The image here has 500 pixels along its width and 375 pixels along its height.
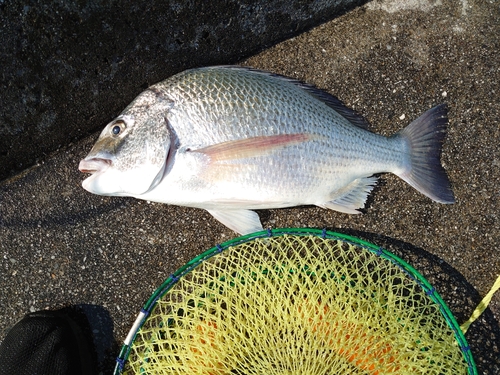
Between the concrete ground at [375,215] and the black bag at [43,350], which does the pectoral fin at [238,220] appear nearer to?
the concrete ground at [375,215]

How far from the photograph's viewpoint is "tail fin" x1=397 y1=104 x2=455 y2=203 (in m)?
2.01

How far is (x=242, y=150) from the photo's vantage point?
1789 millimetres

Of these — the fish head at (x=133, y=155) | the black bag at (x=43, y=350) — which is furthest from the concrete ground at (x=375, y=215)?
the fish head at (x=133, y=155)

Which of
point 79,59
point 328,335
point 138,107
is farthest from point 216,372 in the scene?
point 79,59

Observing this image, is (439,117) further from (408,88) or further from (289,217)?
(289,217)

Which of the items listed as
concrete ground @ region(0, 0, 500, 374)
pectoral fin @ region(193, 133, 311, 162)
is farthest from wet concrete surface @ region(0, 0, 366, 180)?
pectoral fin @ region(193, 133, 311, 162)

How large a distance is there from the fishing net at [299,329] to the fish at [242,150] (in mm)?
231

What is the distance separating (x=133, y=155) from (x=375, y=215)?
52.6 inches

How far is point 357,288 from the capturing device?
1.89 metres

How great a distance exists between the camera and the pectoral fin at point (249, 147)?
1.77 m

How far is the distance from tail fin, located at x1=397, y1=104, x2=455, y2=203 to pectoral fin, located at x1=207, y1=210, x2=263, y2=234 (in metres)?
0.80

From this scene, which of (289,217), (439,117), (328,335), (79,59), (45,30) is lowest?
(328,335)

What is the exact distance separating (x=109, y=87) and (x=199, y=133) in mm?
649

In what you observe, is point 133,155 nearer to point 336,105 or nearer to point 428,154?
point 336,105
